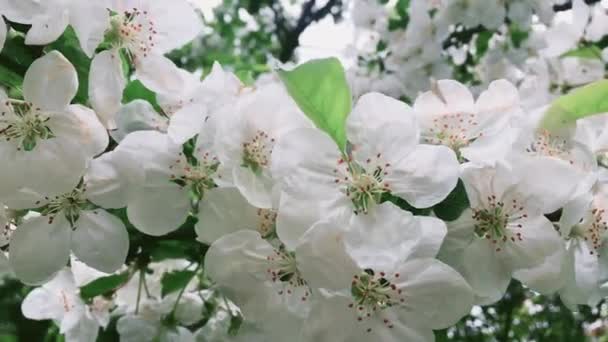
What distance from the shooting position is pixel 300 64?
693 millimetres

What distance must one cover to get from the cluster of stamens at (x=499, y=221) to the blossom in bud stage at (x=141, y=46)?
1.25 feet

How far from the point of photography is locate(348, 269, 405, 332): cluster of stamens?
2.25 ft

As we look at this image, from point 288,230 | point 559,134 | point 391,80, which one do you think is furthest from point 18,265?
point 391,80

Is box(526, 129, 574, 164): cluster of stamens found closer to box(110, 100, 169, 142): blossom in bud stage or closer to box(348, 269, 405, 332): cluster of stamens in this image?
box(348, 269, 405, 332): cluster of stamens

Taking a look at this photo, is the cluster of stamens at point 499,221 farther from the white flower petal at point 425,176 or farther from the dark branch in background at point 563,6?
the dark branch in background at point 563,6

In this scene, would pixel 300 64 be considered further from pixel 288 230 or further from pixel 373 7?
pixel 373 7

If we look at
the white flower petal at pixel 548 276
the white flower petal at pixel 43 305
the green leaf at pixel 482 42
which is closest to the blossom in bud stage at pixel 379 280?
the white flower petal at pixel 548 276

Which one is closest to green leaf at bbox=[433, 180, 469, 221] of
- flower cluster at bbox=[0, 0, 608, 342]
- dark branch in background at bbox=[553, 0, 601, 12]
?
flower cluster at bbox=[0, 0, 608, 342]

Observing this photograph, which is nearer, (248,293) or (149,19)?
(248,293)

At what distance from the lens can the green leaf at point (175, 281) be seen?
1.09 metres

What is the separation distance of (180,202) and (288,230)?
17cm

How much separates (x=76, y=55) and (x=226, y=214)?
266 mm

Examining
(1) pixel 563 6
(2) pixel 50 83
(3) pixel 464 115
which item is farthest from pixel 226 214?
(1) pixel 563 6

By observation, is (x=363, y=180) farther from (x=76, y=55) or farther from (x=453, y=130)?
(x=76, y=55)
